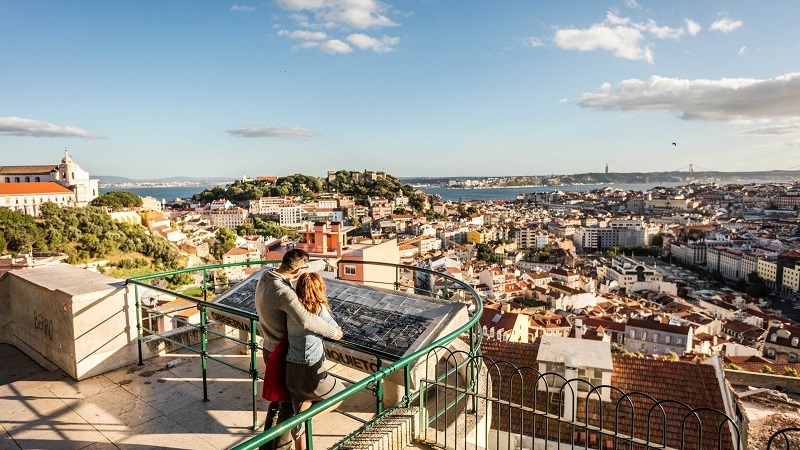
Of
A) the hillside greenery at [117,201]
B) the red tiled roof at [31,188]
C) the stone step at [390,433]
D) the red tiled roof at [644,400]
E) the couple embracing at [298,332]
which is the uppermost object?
the red tiled roof at [31,188]

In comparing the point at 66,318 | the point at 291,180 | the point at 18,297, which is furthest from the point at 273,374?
the point at 291,180

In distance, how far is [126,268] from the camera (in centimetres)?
3444

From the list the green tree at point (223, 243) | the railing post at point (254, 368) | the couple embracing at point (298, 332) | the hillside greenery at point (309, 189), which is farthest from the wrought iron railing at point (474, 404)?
the hillside greenery at point (309, 189)

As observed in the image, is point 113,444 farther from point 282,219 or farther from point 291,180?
point 291,180

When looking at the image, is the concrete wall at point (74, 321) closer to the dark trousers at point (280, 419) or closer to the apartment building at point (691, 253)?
the dark trousers at point (280, 419)

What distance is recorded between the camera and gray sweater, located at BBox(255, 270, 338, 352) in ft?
7.75

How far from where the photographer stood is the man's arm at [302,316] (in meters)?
2.36

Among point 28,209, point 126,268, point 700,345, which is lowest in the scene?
point 700,345

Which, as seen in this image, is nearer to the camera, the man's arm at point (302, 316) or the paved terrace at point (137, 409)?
the man's arm at point (302, 316)

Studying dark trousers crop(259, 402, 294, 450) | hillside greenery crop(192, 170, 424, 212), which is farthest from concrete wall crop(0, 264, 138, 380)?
hillside greenery crop(192, 170, 424, 212)

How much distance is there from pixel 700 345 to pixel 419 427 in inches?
1215

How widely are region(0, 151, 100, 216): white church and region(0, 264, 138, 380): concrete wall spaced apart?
2003 inches

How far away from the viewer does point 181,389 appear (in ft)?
12.0

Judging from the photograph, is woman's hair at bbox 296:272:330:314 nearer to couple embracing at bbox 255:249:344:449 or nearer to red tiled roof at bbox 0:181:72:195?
couple embracing at bbox 255:249:344:449
